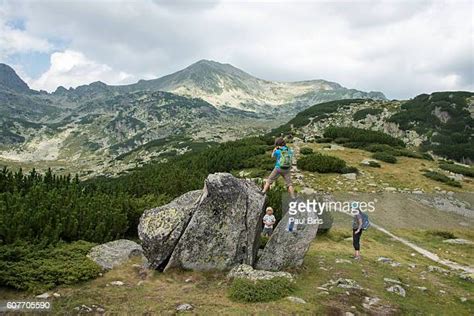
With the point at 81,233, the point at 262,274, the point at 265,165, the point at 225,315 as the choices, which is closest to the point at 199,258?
the point at 262,274

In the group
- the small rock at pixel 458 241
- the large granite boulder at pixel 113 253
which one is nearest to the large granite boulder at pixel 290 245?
the large granite boulder at pixel 113 253

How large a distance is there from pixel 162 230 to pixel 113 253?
2.24m

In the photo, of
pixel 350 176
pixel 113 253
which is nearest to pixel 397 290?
pixel 113 253

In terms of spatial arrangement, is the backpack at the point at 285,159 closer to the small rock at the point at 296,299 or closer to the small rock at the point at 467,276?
the small rock at the point at 296,299

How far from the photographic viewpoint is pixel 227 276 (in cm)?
1234

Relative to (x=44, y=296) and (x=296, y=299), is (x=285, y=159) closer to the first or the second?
(x=296, y=299)

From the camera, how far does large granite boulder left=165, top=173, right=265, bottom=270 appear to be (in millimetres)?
13000

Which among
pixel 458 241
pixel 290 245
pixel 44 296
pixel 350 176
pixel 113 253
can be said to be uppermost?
pixel 350 176

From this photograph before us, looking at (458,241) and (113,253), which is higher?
(113,253)

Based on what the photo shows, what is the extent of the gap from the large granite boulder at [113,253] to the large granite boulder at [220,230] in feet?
6.58

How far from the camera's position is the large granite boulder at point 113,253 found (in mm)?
13137

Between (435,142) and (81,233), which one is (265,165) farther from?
(435,142)

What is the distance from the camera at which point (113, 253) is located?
45.6 ft

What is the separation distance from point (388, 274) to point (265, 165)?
74.8ft
